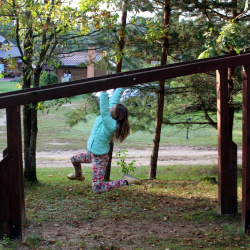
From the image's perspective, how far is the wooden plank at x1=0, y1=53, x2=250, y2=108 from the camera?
13.4 feet

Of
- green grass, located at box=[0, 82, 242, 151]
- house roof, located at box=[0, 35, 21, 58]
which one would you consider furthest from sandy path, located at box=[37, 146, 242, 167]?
house roof, located at box=[0, 35, 21, 58]

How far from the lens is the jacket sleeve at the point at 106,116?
490 cm

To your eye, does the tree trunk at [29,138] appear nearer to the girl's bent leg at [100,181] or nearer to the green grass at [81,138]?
the girl's bent leg at [100,181]

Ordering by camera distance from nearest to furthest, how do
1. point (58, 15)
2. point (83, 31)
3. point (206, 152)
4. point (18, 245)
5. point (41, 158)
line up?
point (18, 245), point (58, 15), point (83, 31), point (41, 158), point (206, 152)

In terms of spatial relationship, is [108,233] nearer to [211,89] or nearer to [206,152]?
[211,89]

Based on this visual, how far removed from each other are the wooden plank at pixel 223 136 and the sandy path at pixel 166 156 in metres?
9.54

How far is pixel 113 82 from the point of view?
14.1ft

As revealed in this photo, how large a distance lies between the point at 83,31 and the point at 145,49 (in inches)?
114

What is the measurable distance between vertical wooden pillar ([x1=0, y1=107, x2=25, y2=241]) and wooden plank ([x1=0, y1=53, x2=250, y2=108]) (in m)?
0.19

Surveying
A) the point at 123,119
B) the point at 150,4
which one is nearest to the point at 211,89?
the point at 150,4

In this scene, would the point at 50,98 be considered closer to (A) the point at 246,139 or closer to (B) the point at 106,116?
(B) the point at 106,116

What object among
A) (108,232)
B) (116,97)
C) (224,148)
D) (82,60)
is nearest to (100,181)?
(108,232)

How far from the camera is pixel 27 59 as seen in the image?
8.32 m

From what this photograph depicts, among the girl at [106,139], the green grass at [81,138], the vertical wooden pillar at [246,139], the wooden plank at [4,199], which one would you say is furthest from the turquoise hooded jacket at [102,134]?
the green grass at [81,138]
